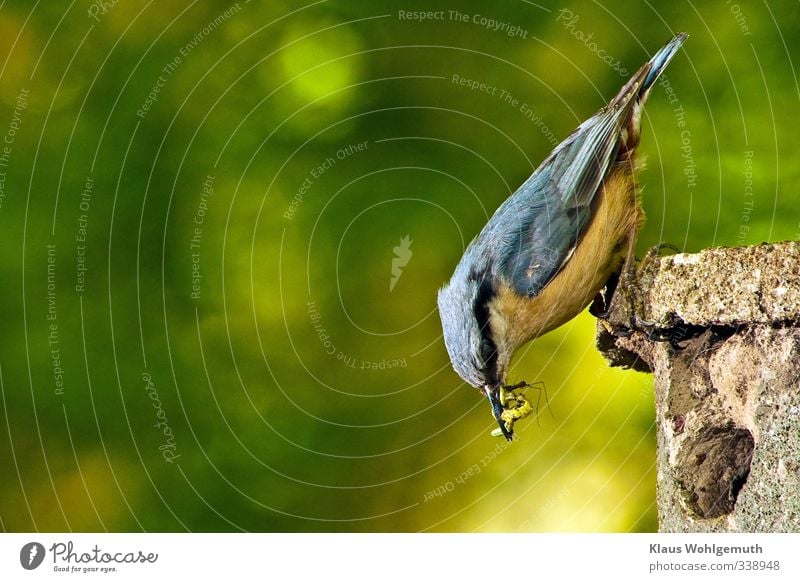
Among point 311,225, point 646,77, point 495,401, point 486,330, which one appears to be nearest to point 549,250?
point 486,330

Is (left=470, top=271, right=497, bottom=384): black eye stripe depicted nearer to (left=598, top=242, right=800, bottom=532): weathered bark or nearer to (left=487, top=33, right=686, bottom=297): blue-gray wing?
(left=487, top=33, right=686, bottom=297): blue-gray wing

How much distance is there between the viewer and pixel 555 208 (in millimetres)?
2371

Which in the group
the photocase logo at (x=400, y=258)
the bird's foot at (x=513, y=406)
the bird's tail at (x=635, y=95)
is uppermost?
Result: the bird's tail at (x=635, y=95)

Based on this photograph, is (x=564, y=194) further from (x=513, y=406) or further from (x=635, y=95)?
(x=513, y=406)

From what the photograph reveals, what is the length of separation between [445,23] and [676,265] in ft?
3.56

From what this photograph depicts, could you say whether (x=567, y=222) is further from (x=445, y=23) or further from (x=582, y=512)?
(x=582, y=512)

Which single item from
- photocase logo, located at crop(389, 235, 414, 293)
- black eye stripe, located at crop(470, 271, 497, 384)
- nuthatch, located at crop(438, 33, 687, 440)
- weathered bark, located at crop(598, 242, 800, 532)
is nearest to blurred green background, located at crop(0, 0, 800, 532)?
photocase logo, located at crop(389, 235, 414, 293)

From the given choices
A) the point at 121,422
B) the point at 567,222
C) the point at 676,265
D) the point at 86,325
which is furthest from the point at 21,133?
the point at 676,265

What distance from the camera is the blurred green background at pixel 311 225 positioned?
→ 2.52 meters

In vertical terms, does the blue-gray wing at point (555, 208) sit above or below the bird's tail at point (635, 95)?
below

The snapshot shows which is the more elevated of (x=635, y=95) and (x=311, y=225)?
(x=635, y=95)
